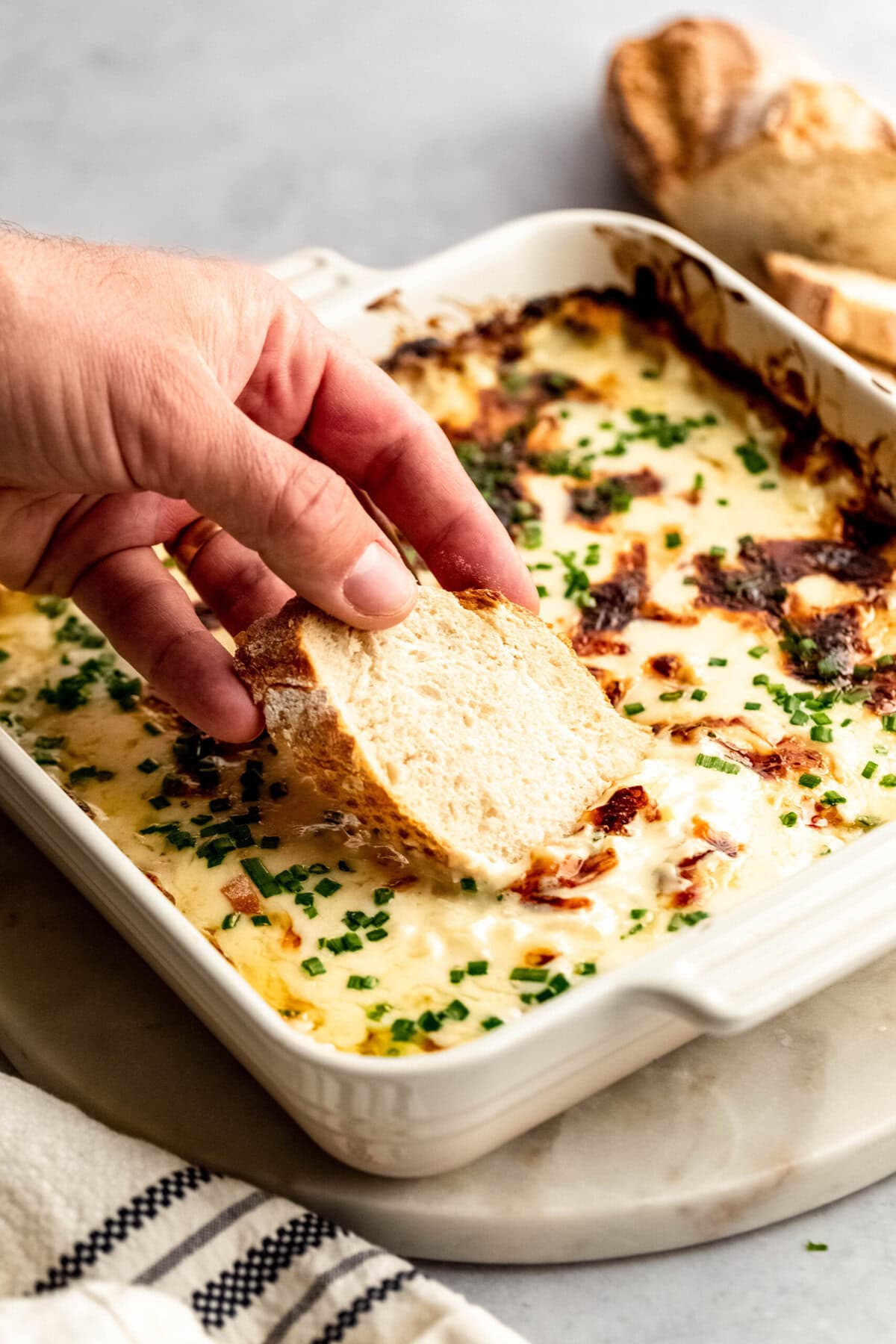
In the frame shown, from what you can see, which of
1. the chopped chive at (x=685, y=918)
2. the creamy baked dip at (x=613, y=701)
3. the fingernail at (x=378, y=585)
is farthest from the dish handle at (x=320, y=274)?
the chopped chive at (x=685, y=918)

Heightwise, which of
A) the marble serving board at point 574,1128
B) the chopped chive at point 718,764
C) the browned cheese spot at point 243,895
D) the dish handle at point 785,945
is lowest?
the marble serving board at point 574,1128

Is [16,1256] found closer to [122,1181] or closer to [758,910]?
[122,1181]

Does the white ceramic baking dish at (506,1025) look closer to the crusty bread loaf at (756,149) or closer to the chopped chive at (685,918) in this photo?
the chopped chive at (685,918)

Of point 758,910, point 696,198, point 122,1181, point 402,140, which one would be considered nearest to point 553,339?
point 696,198

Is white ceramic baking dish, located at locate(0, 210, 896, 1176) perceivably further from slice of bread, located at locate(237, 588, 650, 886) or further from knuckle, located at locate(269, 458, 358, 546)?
knuckle, located at locate(269, 458, 358, 546)

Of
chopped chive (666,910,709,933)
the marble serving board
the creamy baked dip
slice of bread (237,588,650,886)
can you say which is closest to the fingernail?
slice of bread (237,588,650,886)

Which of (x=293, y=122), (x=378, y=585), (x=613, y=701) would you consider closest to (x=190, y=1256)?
(x=378, y=585)
